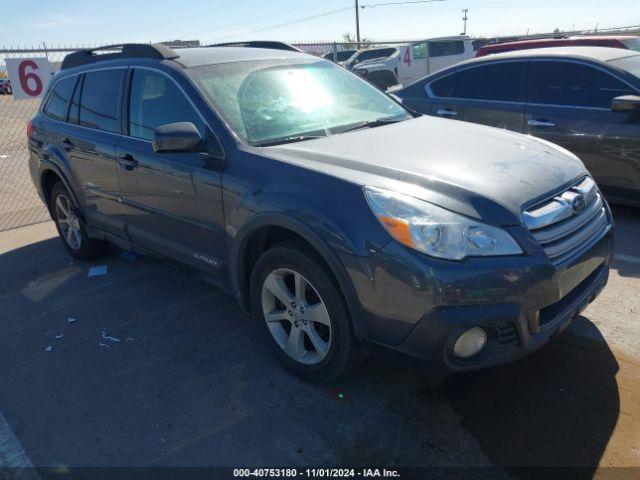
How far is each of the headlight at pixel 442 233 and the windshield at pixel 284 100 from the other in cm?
116

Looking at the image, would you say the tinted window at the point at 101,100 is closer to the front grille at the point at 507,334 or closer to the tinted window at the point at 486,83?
the front grille at the point at 507,334

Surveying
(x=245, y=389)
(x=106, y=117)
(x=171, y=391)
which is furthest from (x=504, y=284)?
(x=106, y=117)

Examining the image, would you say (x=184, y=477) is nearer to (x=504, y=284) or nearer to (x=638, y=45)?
(x=504, y=284)

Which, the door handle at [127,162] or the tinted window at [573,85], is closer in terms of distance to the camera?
the door handle at [127,162]

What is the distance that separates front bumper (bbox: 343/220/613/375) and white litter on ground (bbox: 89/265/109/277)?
10.9ft

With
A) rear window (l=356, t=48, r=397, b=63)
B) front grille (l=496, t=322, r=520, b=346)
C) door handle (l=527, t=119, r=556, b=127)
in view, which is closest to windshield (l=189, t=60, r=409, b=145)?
front grille (l=496, t=322, r=520, b=346)

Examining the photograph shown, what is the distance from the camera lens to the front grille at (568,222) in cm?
264

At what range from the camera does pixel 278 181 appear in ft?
9.86

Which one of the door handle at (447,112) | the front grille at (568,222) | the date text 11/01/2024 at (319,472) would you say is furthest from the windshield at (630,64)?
the date text 11/01/2024 at (319,472)

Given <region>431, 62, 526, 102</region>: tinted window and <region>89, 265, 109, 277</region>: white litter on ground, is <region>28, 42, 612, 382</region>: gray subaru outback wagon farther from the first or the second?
<region>431, 62, 526, 102</region>: tinted window

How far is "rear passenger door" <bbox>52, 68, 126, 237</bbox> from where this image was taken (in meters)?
4.32

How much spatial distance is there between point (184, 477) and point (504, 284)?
1.69m

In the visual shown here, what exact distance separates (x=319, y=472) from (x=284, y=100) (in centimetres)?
227

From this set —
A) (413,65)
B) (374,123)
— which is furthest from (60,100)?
(413,65)
